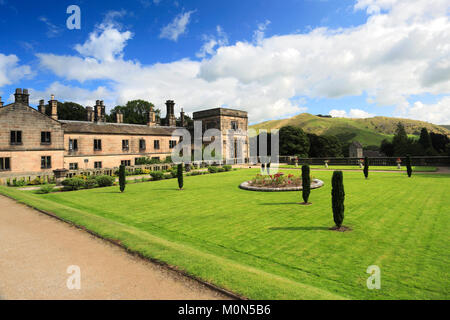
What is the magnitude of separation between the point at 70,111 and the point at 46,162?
40875 mm

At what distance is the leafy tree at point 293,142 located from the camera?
2938 inches

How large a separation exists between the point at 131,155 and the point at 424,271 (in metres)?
43.2

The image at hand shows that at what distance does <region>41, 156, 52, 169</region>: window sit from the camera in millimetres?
34750

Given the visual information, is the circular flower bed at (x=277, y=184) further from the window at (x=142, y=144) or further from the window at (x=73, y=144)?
the window at (x=142, y=144)

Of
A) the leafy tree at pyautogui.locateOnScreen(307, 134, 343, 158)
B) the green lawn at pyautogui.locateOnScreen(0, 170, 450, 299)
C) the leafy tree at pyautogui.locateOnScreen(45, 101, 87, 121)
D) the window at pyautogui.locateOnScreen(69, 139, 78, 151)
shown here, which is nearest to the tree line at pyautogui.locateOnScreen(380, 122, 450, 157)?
the leafy tree at pyautogui.locateOnScreen(307, 134, 343, 158)

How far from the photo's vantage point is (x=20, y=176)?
2744cm

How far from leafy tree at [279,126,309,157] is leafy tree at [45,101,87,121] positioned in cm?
5712

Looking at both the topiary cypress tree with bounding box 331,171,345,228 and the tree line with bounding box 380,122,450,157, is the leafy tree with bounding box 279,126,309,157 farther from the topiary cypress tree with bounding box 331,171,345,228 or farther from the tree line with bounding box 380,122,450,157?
the topiary cypress tree with bounding box 331,171,345,228

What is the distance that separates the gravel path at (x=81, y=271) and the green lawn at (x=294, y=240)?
54 cm

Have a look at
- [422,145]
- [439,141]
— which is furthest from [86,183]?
[439,141]

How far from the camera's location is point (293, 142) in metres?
74.9

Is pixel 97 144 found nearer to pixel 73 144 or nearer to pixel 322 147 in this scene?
pixel 73 144

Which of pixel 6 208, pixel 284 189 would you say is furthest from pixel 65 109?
pixel 284 189
